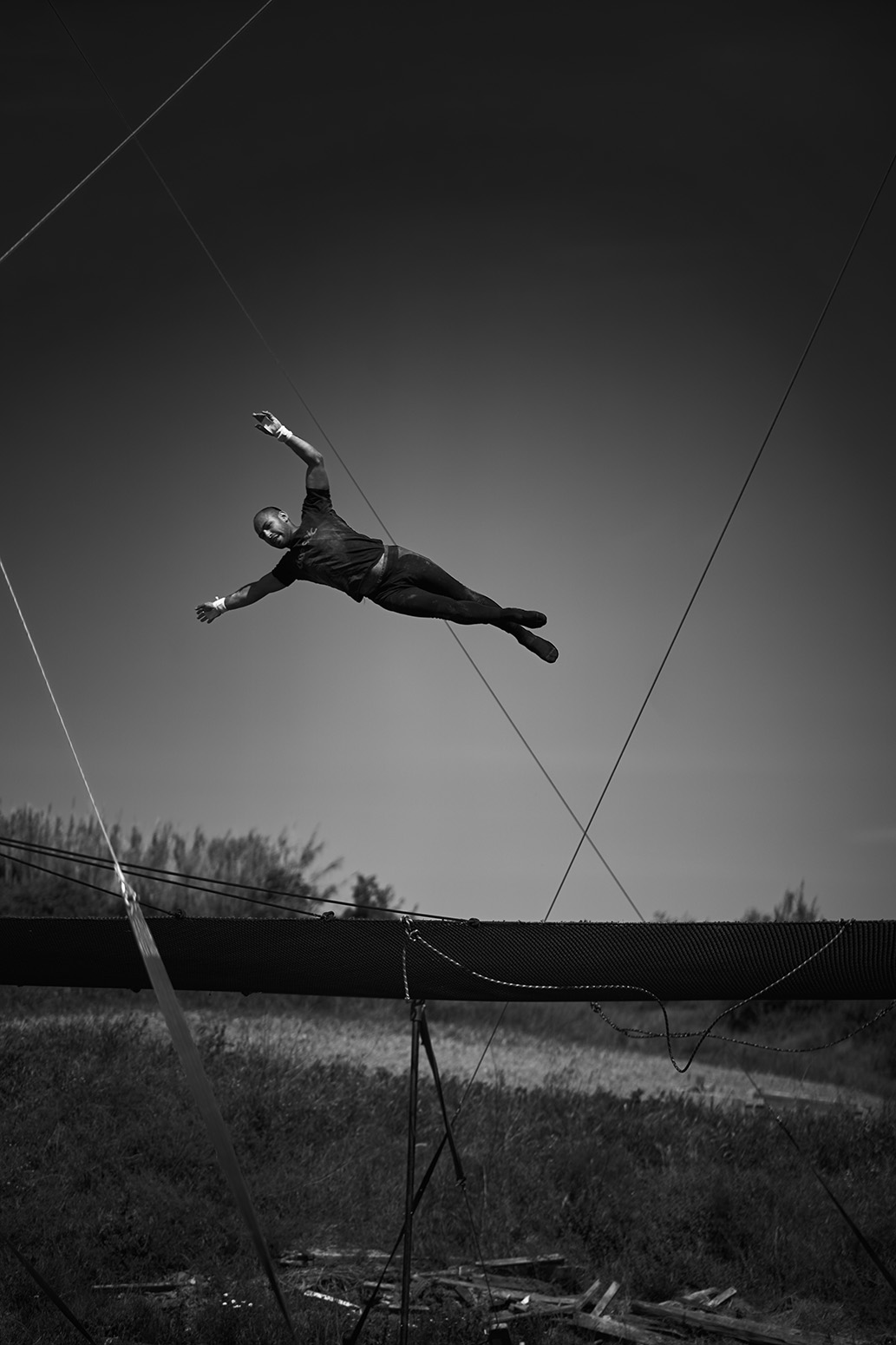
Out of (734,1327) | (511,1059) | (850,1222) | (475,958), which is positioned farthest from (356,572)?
(511,1059)

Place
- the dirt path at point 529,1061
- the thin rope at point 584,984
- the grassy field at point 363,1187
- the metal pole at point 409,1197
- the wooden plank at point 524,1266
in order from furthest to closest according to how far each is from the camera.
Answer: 1. the dirt path at point 529,1061
2. the wooden plank at point 524,1266
3. the grassy field at point 363,1187
4. the metal pole at point 409,1197
5. the thin rope at point 584,984

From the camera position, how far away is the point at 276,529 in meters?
6.04

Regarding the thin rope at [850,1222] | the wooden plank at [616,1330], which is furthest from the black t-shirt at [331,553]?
the wooden plank at [616,1330]

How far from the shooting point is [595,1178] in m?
13.4

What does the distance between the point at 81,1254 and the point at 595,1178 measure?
212 inches

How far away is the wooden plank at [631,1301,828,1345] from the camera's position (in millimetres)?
9875

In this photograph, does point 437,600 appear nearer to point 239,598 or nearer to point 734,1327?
point 239,598

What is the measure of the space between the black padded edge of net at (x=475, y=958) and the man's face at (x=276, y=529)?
200 cm

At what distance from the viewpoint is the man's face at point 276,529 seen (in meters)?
6.03

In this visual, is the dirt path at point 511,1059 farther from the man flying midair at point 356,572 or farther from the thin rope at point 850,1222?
the man flying midair at point 356,572

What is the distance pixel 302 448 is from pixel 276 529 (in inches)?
16.6

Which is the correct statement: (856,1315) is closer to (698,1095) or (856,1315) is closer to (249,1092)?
(698,1095)

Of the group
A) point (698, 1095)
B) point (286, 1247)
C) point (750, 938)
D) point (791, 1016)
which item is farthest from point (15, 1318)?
point (791, 1016)

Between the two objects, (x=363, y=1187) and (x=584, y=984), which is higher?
(x=584, y=984)
